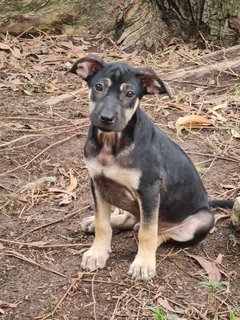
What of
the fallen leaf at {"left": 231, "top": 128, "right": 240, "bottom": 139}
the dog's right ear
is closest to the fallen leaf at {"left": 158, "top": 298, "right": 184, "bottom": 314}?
the dog's right ear

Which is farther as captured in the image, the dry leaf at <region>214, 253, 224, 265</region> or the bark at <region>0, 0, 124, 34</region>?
the bark at <region>0, 0, 124, 34</region>

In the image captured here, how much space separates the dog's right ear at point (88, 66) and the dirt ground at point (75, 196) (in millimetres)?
1264

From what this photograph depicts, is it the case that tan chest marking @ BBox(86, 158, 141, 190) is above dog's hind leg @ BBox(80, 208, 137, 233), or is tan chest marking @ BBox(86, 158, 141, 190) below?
above

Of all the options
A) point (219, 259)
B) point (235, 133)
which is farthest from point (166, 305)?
point (235, 133)

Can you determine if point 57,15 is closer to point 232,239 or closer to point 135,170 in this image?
point 232,239

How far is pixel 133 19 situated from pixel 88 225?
4692mm

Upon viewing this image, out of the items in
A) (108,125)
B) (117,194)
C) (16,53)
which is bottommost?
(16,53)

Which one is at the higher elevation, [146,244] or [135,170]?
[135,170]

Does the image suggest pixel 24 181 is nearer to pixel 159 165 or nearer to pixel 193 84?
pixel 159 165

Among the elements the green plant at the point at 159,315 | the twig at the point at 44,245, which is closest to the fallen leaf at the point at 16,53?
the twig at the point at 44,245

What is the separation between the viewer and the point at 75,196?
17.7 feet

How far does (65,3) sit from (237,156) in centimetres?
405

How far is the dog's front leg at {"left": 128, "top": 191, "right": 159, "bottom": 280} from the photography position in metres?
4.18

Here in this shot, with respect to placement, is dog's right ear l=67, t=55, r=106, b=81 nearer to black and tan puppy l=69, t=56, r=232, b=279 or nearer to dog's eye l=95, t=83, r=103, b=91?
black and tan puppy l=69, t=56, r=232, b=279
